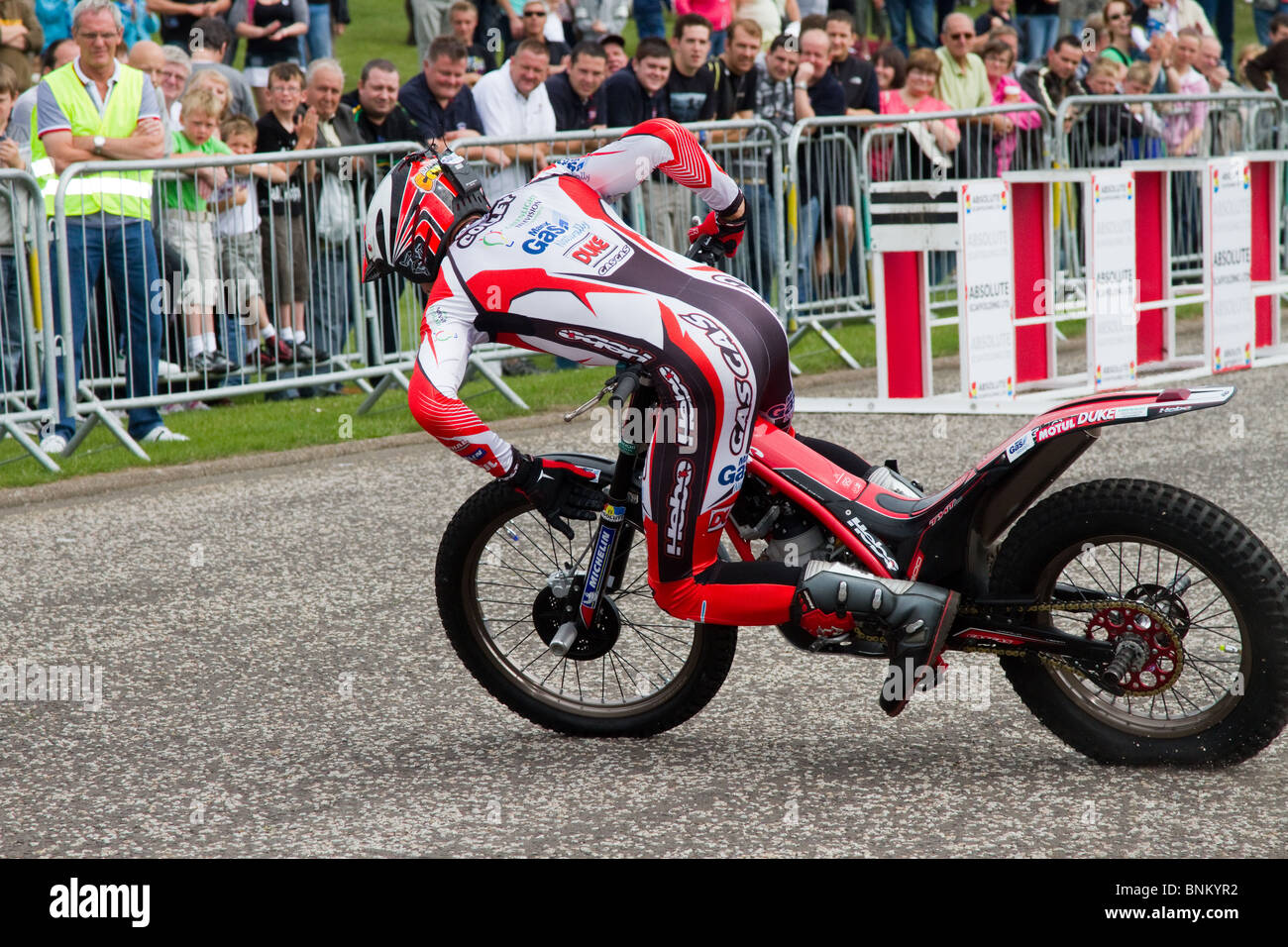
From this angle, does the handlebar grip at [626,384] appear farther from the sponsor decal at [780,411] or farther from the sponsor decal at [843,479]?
the sponsor decal at [843,479]

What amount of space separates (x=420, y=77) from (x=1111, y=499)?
8385 mm

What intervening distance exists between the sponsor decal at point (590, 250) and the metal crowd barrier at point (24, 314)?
17.4 feet

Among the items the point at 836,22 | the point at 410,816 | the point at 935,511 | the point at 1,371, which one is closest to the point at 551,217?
the point at 935,511

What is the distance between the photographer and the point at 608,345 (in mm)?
→ 4703

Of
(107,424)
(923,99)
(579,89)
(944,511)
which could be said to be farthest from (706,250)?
(923,99)

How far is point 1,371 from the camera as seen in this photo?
9.34 metres

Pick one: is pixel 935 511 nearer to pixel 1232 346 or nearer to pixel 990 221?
pixel 990 221

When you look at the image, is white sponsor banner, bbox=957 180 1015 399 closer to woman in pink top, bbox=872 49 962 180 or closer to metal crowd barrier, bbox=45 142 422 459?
woman in pink top, bbox=872 49 962 180

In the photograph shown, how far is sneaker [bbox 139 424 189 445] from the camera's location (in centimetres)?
996

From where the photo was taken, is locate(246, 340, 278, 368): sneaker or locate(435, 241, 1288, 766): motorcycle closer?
locate(435, 241, 1288, 766): motorcycle

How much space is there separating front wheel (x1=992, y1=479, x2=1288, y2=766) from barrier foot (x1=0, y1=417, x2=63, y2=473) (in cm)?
611

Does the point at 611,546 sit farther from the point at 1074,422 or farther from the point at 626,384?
the point at 1074,422

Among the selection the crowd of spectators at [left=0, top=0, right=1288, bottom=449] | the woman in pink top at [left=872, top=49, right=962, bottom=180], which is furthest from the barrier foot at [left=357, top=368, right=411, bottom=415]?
the woman in pink top at [left=872, top=49, right=962, bottom=180]

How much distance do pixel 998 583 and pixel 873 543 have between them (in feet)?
1.12
